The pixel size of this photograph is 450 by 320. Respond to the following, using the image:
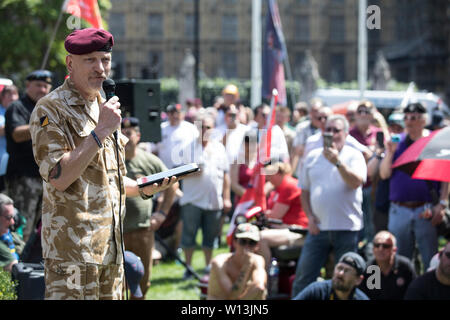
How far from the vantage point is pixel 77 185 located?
386 centimetres

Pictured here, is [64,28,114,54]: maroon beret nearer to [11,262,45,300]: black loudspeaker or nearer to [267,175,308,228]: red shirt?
[11,262,45,300]: black loudspeaker

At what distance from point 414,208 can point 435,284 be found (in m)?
1.61

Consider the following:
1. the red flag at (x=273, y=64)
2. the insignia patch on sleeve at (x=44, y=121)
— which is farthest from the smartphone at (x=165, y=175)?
the red flag at (x=273, y=64)

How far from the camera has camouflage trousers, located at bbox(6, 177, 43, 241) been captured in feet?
25.6

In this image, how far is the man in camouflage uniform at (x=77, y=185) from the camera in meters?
3.84

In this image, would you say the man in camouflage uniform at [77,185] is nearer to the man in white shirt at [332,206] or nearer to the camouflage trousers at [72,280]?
the camouflage trousers at [72,280]

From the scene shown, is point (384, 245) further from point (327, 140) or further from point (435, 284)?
point (327, 140)

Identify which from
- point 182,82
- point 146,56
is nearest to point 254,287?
point 182,82

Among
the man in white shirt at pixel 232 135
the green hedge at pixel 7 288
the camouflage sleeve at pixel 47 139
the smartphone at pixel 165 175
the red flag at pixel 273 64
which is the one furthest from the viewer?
the red flag at pixel 273 64

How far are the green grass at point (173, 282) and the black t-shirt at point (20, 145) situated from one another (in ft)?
6.15

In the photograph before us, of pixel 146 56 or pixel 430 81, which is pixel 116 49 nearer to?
pixel 146 56

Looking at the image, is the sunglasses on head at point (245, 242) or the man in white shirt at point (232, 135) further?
the man in white shirt at point (232, 135)

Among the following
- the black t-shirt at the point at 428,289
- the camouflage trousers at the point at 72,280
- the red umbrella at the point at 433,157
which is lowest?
the black t-shirt at the point at 428,289
